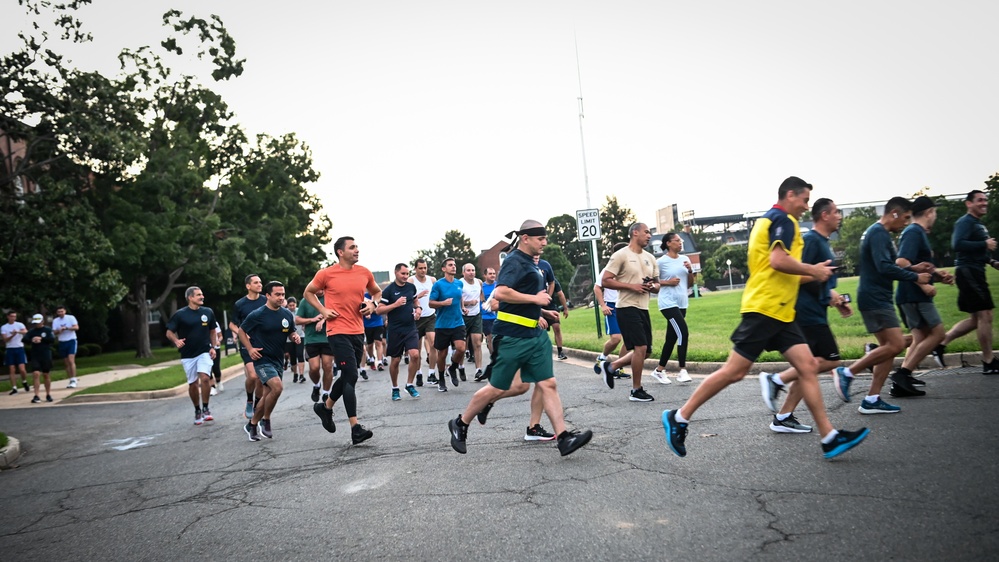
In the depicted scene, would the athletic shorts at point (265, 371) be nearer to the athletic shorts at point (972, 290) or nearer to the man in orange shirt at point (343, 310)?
the man in orange shirt at point (343, 310)

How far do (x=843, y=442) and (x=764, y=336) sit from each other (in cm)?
85

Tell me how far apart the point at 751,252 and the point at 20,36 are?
1015 inches

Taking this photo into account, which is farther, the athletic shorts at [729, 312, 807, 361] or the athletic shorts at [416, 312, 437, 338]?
the athletic shorts at [416, 312, 437, 338]

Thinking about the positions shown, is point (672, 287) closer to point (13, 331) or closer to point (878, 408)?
point (878, 408)

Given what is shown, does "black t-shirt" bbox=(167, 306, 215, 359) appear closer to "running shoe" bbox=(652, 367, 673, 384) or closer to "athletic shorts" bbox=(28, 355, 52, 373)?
"running shoe" bbox=(652, 367, 673, 384)

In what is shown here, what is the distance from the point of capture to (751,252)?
5.62 metres

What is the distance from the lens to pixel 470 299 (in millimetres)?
13352

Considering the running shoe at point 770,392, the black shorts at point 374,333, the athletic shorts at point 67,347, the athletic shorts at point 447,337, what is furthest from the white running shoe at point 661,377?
the athletic shorts at point 67,347

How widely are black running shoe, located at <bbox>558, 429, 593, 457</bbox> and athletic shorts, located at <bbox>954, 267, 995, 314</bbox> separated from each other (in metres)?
4.84

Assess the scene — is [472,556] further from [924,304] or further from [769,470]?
[924,304]

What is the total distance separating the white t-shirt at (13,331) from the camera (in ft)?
55.6

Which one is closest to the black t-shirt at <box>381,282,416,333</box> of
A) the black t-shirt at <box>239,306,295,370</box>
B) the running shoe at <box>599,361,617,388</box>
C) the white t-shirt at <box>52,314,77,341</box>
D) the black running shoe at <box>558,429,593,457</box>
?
the black t-shirt at <box>239,306,295,370</box>

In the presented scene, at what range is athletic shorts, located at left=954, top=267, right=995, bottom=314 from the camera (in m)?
8.16

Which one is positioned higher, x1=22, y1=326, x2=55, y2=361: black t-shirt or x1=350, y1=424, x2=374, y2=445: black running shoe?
x1=22, y1=326, x2=55, y2=361: black t-shirt
